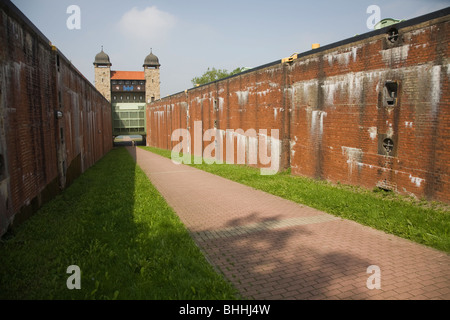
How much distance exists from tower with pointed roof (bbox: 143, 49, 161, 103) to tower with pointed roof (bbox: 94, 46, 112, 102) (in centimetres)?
627

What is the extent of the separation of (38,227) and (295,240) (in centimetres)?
505

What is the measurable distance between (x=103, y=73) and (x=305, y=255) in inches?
2223

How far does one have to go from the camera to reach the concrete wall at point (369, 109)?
24.1 feet

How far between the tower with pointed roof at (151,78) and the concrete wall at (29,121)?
43.2m

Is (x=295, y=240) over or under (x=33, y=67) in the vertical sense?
under

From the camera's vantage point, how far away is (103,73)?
179 feet

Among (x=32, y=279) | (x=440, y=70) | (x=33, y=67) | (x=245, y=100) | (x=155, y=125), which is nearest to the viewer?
(x=32, y=279)

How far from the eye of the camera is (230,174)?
14.3 metres

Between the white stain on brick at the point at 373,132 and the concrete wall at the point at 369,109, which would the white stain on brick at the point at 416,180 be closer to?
the concrete wall at the point at 369,109

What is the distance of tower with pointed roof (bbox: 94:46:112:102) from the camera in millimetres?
53406

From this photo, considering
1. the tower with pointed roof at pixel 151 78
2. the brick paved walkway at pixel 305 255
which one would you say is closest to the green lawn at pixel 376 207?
the brick paved walkway at pixel 305 255

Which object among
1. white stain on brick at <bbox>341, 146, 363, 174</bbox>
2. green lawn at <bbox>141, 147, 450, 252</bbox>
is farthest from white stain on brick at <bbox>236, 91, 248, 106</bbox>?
white stain on brick at <bbox>341, 146, 363, 174</bbox>
